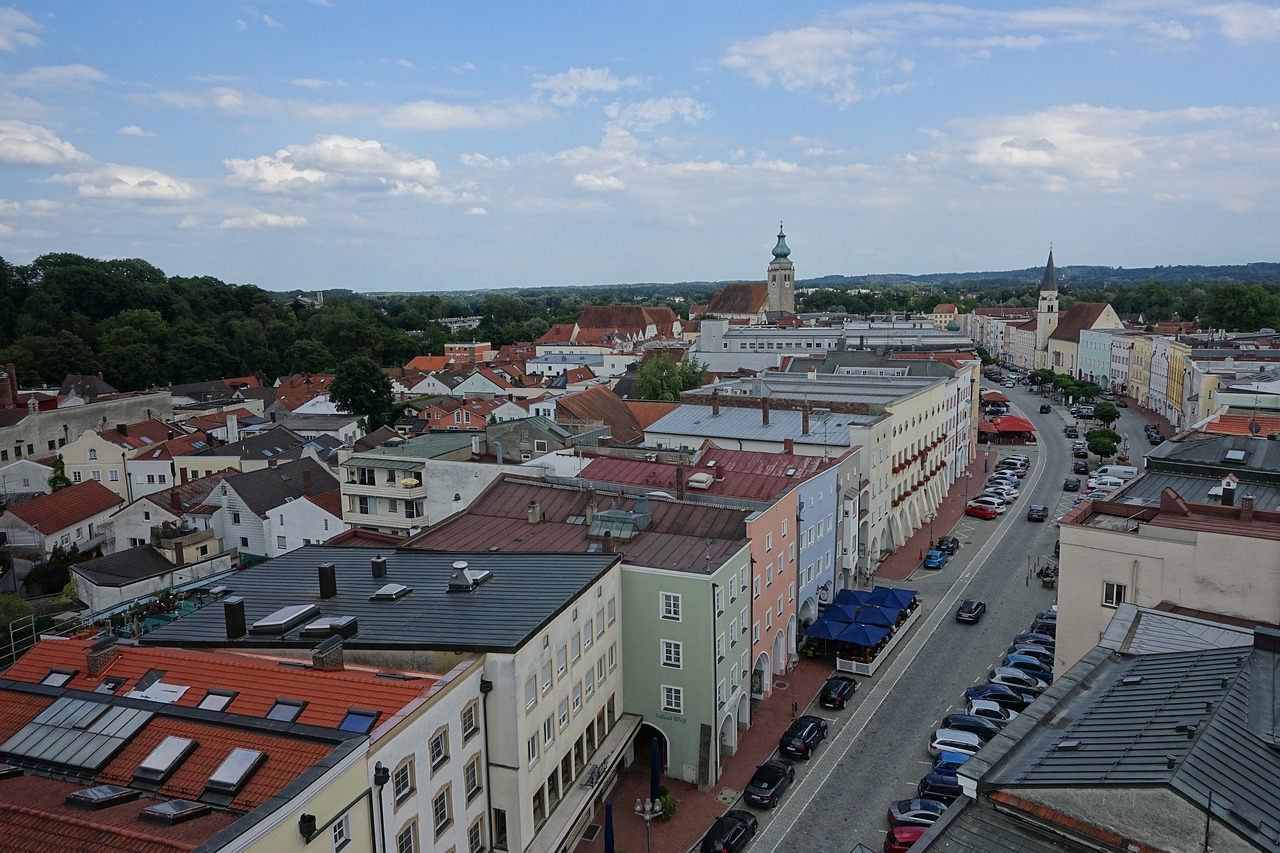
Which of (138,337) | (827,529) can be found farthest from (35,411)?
(827,529)

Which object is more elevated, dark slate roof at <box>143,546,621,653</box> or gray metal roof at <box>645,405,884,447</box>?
gray metal roof at <box>645,405,884,447</box>

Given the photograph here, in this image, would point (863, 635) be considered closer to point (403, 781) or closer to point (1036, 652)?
point (1036, 652)

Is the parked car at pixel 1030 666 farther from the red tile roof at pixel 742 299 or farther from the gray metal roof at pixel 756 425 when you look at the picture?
the red tile roof at pixel 742 299

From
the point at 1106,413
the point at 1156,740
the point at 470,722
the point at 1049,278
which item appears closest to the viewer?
the point at 1156,740

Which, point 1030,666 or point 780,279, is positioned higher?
point 780,279

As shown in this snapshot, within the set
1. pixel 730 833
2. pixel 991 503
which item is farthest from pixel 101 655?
pixel 991 503

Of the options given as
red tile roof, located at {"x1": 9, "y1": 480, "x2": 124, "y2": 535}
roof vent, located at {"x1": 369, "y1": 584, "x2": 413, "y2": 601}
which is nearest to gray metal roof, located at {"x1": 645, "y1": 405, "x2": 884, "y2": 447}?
roof vent, located at {"x1": 369, "y1": 584, "x2": 413, "y2": 601}

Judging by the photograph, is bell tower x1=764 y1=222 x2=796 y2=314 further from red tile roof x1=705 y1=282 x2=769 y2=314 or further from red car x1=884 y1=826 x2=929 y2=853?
red car x1=884 y1=826 x2=929 y2=853
